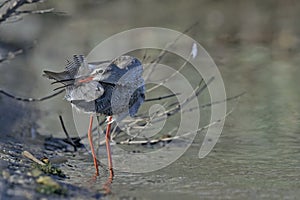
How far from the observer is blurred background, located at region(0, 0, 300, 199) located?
222 inches

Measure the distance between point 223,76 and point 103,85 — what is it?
512 cm

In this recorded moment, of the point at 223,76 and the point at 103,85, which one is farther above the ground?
the point at 223,76

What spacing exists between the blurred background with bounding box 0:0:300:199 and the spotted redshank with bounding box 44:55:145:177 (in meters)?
0.56

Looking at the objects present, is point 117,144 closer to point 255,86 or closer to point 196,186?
point 196,186

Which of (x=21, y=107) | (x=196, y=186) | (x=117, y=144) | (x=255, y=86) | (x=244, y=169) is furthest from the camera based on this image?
(x=255, y=86)

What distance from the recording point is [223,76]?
34.2ft

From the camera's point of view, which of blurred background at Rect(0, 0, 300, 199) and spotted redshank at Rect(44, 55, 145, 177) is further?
blurred background at Rect(0, 0, 300, 199)

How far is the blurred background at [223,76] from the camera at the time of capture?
5.64 m

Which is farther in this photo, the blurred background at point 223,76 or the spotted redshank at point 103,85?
the blurred background at point 223,76

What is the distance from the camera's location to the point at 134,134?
24.1 feet

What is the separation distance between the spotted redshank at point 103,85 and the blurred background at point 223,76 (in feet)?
1.84


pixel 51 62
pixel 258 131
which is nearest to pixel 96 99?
pixel 258 131

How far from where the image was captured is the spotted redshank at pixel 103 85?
5473 mm

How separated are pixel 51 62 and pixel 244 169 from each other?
6.60 metres
